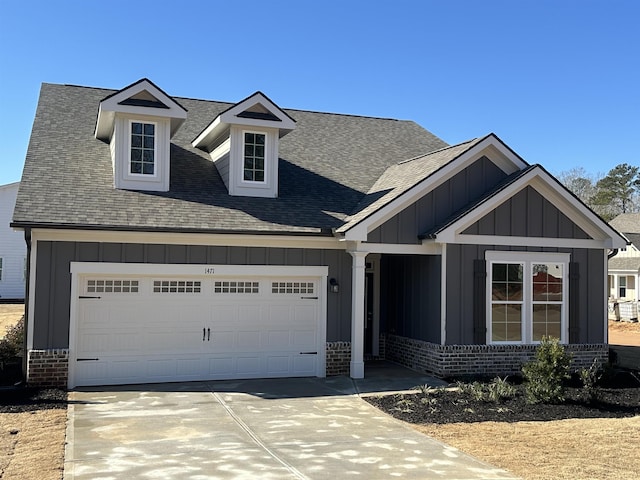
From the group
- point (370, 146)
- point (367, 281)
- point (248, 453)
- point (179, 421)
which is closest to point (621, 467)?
point (248, 453)

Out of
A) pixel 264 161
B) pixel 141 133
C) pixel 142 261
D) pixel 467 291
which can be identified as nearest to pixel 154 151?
pixel 141 133

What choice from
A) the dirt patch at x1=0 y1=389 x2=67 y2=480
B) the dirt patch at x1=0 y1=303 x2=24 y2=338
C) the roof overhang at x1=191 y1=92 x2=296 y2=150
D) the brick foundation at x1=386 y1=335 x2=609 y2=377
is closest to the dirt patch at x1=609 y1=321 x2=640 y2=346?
the brick foundation at x1=386 y1=335 x2=609 y2=377

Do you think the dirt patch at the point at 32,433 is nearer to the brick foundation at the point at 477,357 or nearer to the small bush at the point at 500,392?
the small bush at the point at 500,392

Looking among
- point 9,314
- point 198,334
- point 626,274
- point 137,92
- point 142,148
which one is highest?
point 137,92

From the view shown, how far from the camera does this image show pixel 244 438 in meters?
8.88

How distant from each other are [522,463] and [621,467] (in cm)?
121

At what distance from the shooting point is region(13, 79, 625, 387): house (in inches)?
493

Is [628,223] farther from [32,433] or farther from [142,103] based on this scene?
[32,433]

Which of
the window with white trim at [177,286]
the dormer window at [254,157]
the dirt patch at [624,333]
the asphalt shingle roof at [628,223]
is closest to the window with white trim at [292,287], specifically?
the window with white trim at [177,286]

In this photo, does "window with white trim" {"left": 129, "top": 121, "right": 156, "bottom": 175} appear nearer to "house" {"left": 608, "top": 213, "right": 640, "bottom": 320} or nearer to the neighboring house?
the neighboring house

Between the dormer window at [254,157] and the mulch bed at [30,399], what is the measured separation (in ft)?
20.5

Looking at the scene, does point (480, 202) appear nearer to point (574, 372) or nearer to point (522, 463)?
point (574, 372)

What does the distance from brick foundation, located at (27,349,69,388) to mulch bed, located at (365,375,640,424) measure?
18.8ft

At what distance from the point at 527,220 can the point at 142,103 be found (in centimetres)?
887
